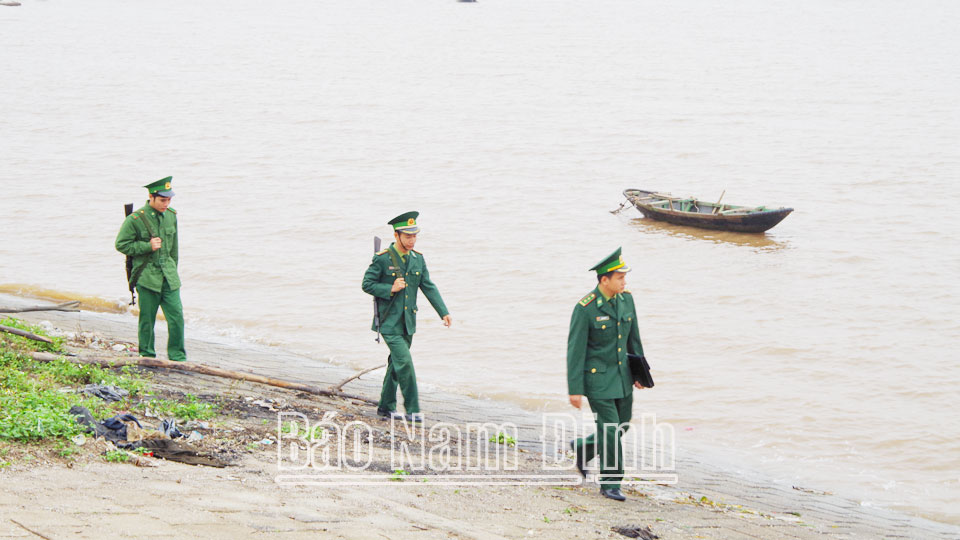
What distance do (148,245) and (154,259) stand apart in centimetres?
22

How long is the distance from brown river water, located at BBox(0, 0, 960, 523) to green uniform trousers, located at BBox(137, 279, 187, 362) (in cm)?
390

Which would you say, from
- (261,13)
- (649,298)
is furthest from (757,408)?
(261,13)

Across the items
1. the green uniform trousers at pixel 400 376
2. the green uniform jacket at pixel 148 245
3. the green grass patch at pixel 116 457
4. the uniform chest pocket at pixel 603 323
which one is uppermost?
the green uniform jacket at pixel 148 245

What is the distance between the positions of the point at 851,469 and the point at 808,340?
5134 millimetres

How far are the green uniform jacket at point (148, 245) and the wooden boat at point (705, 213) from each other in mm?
15997

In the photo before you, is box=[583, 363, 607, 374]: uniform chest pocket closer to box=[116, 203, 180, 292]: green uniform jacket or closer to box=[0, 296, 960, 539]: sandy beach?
box=[0, 296, 960, 539]: sandy beach

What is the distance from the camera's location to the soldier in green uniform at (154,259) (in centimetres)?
928

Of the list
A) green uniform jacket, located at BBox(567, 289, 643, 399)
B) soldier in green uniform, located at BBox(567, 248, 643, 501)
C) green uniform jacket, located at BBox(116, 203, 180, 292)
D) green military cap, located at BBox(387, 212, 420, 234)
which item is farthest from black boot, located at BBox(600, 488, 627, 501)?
green uniform jacket, located at BBox(116, 203, 180, 292)

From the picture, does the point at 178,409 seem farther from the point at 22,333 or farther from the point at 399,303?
the point at 22,333

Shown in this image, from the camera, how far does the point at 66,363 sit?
8500 millimetres

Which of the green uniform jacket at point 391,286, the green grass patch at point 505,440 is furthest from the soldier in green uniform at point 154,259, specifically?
the green grass patch at point 505,440

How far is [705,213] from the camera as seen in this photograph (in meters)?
23.7

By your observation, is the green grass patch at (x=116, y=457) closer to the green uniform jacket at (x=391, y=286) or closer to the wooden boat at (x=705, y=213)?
the green uniform jacket at (x=391, y=286)

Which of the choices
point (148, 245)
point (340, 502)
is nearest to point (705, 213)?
point (148, 245)
